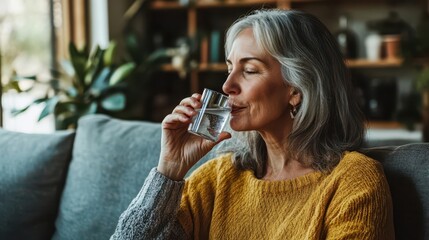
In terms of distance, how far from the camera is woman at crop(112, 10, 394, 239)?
1389mm

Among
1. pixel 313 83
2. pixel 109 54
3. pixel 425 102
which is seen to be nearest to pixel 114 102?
pixel 109 54

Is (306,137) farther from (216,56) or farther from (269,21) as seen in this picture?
(216,56)

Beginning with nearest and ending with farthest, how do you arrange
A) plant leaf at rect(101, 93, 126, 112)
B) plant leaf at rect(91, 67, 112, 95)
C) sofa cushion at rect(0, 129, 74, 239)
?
1. sofa cushion at rect(0, 129, 74, 239)
2. plant leaf at rect(101, 93, 126, 112)
3. plant leaf at rect(91, 67, 112, 95)

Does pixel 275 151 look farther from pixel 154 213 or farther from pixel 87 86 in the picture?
pixel 87 86

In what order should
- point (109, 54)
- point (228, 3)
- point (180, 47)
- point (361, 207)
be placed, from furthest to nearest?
point (180, 47), point (228, 3), point (109, 54), point (361, 207)

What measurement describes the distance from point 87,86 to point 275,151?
1.78 metres

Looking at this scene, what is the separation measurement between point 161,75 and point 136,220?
331 cm

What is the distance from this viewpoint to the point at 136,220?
1.50 metres

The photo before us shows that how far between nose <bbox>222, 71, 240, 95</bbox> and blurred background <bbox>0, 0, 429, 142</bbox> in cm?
184

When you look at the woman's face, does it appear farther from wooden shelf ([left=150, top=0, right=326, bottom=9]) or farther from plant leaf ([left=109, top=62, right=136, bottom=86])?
wooden shelf ([left=150, top=0, right=326, bottom=9])

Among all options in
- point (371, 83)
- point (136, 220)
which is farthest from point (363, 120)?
point (371, 83)

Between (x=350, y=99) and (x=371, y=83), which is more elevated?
(x=350, y=99)

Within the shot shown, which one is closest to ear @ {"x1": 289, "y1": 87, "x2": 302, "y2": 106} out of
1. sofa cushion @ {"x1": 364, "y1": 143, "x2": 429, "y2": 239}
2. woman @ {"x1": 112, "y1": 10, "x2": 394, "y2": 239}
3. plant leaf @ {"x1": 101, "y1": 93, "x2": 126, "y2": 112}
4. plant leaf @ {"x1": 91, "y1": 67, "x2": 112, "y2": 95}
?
woman @ {"x1": 112, "y1": 10, "x2": 394, "y2": 239}

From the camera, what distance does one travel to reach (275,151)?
60.5 inches
